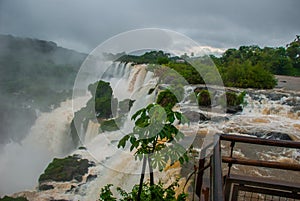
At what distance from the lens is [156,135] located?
3.87 ft

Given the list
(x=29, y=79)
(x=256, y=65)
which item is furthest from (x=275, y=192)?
(x=29, y=79)

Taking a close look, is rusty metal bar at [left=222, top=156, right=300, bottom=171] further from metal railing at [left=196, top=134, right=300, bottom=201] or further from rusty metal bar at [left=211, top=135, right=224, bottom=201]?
rusty metal bar at [left=211, top=135, right=224, bottom=201]

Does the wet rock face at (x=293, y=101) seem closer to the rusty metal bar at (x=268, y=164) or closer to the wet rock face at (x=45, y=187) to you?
the wet rock face at (x=45, y=187)

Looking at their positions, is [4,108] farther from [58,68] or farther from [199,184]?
[199,184]

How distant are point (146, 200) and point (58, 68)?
48.4ft

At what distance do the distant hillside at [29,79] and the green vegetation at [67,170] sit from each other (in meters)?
4.63

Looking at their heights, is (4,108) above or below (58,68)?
below

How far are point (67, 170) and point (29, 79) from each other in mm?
9885

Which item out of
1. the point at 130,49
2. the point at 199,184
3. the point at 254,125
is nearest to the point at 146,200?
the point at 199,184

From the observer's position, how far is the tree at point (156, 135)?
1140 mm

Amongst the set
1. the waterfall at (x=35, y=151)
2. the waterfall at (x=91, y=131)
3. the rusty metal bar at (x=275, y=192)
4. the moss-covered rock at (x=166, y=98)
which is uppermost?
the moss-covered rock at (x=166, y=98)

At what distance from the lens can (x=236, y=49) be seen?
11258mm

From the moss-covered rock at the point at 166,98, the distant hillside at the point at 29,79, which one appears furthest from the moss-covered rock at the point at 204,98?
the distant hillside at the point at 29,79

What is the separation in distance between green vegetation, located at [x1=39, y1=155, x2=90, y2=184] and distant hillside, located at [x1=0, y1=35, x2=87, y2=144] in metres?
4.63
